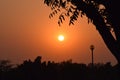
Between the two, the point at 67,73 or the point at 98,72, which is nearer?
the point at 67,73

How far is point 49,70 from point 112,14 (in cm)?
1874

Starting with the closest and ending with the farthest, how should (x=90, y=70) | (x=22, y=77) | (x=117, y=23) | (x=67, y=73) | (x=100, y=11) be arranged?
(x=117, y=23) → (x=100, y=11) → (x=22, y=77) → (x=67, y=73) → (x=90, y=70)

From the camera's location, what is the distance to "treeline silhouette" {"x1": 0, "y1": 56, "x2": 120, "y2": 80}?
29459 millimetres

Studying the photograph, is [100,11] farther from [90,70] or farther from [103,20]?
[90,70]

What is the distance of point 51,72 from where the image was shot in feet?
101

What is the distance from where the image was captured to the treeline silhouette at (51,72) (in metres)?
29.5

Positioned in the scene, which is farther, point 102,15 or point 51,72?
point 51,72

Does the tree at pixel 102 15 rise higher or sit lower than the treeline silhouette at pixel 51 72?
lower

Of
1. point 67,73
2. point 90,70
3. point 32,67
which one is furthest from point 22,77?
point 90,70

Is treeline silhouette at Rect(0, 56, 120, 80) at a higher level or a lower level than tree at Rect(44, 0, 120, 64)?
higher

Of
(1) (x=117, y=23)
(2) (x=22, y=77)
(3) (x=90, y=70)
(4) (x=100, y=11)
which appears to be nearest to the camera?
(1) (x=117, y=23)

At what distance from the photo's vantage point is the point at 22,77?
2928 centimetres

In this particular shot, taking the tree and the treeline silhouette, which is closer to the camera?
the tree

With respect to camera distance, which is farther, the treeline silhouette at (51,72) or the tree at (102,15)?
the treeline silhouette at (51,72)
